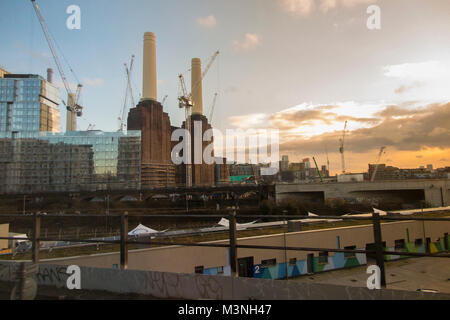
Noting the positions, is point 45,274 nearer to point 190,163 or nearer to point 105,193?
point 105,193

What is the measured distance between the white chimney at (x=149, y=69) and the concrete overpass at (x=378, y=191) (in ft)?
277

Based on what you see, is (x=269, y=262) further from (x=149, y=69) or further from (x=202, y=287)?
(x=149, y=69)

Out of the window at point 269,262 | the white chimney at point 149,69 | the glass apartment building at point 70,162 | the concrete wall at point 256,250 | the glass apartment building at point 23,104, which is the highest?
the white chimney at point 149,69

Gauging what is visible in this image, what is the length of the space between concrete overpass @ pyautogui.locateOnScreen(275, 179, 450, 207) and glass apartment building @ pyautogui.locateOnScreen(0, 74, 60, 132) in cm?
8519

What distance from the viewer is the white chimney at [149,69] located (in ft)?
446

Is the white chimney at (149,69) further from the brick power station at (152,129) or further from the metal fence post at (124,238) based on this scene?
the metal fence post at (124,238)

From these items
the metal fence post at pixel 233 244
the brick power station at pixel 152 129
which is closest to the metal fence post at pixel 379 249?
the metal fence post at pixel 233 244

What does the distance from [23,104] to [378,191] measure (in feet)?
376

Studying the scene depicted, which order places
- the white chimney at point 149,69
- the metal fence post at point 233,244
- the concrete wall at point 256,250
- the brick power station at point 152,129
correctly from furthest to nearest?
the white chimney at point 149,69, the brick power station at point 152,129, the concrete wall at point 256,250, the metal fence post at point 233,244

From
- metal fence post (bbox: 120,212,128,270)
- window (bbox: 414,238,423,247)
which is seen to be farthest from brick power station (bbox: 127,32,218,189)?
metal fence post (bbox: 120,212,128,270)

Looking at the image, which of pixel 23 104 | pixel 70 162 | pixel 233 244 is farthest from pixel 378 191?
pixel 23 104
